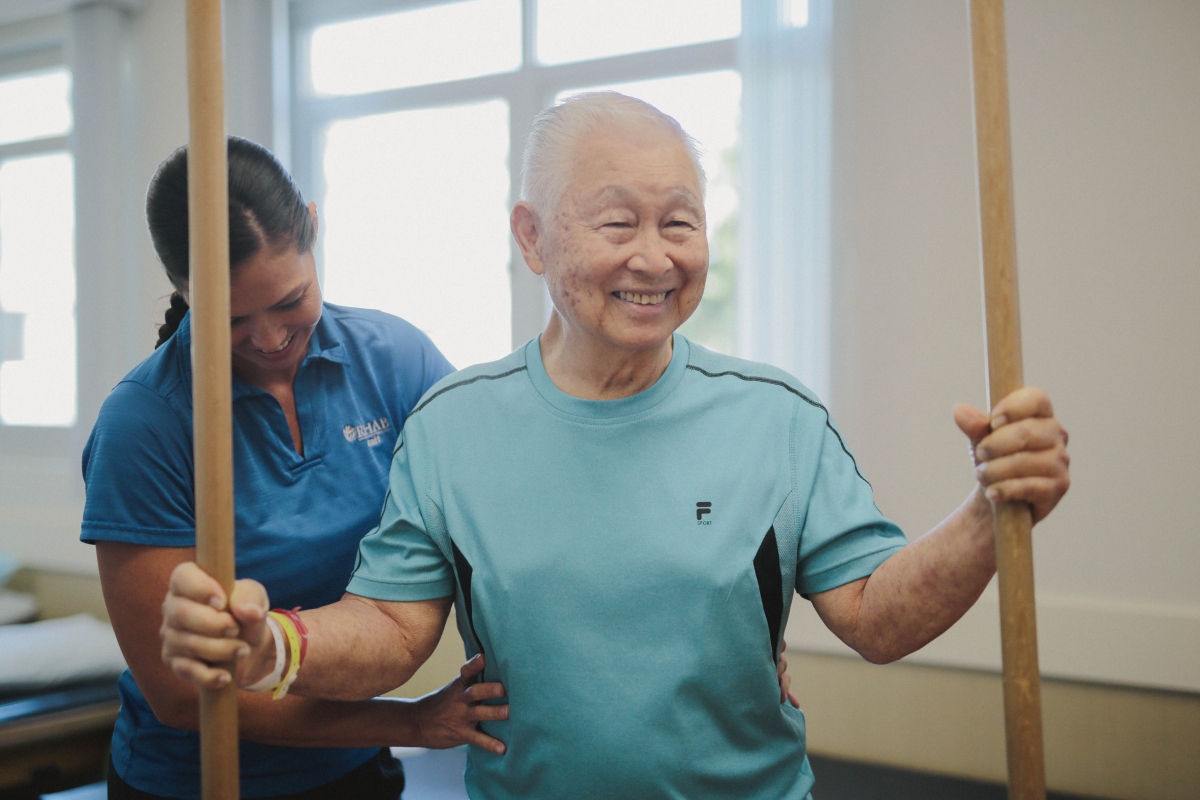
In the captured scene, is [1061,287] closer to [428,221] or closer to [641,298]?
[641,298]

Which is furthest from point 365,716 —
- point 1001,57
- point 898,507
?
point 898,507

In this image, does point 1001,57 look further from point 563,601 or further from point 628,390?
point 563,601

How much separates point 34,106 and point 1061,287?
4.39 meters

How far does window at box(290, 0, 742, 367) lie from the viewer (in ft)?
9.46

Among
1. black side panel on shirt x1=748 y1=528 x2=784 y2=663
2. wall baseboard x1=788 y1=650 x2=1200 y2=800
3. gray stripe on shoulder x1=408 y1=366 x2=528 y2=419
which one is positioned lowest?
wall baseboard x1=788 y1=650 x2=1200 y2=800

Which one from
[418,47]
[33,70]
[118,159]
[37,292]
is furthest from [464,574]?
[33,70]

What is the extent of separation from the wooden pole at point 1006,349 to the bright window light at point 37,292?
425 cm

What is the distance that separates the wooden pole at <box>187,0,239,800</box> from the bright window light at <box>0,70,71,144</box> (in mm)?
3887

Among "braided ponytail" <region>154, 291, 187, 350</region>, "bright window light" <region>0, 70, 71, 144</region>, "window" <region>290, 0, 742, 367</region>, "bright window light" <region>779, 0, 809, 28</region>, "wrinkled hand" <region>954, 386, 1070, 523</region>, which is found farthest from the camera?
"bright window light" <region>0, 70, 71, 144</region>

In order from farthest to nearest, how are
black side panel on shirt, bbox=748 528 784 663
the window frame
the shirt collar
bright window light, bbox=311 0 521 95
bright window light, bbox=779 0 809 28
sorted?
the window frame < bright window light, bbox=311 0 521 95 < bright window light, bbox=779 0 809 28 < the shirt collar < black side panel on shirt, bbox=748 528 784 663

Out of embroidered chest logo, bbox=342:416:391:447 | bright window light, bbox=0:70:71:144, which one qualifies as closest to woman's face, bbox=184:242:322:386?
embroidered chest logo, bbox=342:416:391:447

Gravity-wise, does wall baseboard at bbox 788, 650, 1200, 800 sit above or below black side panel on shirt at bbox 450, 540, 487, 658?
below

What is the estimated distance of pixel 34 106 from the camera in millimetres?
4133

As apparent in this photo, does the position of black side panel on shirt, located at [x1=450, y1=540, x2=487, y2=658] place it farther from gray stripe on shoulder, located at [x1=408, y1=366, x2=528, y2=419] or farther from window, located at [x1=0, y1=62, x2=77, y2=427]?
window, located at [x1=0, y1=62, x2=77, y2=427]
